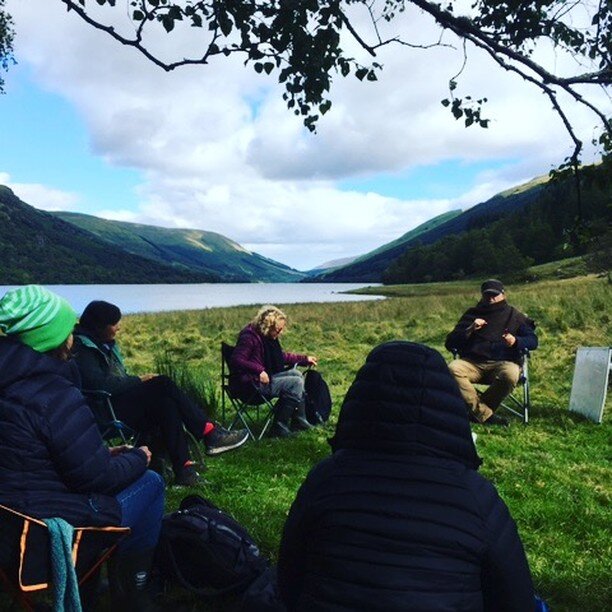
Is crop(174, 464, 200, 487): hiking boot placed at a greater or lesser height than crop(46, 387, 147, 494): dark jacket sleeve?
lesser

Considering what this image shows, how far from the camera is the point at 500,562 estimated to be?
1715 mm

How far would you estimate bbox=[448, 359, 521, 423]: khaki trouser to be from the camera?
7.55 m

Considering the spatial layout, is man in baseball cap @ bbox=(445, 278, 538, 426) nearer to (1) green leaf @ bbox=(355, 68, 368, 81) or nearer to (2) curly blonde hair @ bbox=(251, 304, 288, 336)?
(2) curly blonde hair @ bbox=(251, 304, 288, 336)

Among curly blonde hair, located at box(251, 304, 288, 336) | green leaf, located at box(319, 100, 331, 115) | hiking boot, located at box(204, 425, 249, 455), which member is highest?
green leaf, located at box(319, 100, 331, 115)

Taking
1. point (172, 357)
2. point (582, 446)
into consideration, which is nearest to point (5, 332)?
point (582, 446)

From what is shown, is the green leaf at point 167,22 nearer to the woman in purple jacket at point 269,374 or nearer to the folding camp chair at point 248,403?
the woman in purple jacket at point 269,374

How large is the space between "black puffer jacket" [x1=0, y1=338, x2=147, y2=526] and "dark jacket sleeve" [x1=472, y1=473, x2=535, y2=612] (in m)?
1.63

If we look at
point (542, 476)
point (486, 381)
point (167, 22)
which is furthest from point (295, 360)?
point (167, 22)

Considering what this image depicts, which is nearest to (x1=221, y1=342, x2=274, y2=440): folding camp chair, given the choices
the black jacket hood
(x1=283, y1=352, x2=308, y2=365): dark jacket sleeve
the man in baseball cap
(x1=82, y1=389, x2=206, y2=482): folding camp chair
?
(x1=283, y1=352, x2=308, y2=365): dark jacket sleeve

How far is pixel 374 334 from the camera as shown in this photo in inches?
673

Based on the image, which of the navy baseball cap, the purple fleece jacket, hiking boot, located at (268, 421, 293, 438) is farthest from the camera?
the navy baseball cap

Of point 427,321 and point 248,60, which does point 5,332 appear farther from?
point 427,321

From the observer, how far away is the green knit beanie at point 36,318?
262cm

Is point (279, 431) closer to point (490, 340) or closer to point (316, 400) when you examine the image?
point (316, 400)
